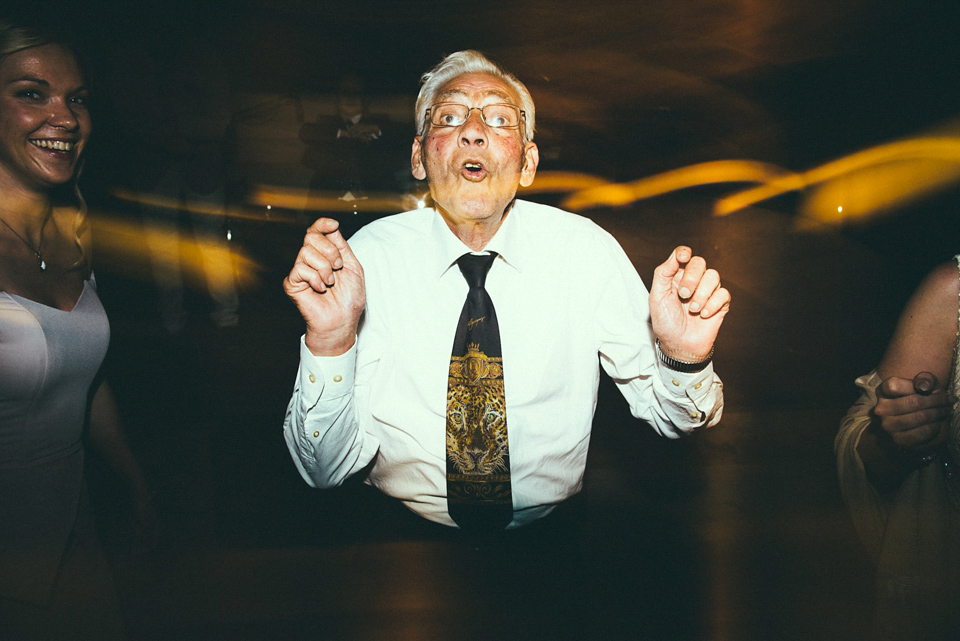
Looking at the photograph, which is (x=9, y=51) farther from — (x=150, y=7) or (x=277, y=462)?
(x=277, y=462)

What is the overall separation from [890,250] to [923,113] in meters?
0.37

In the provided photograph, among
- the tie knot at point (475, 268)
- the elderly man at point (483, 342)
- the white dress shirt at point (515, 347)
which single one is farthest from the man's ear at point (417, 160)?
the tie knot at point (475, 268)

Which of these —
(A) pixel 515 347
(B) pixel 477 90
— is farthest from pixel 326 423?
(B) pixel 477 90

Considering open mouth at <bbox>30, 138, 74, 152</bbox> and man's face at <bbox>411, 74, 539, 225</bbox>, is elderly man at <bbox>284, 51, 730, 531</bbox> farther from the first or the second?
open mouth at <bbox>30, 138, 74, 152</bbox>

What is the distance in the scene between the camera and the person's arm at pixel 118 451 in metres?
1.05

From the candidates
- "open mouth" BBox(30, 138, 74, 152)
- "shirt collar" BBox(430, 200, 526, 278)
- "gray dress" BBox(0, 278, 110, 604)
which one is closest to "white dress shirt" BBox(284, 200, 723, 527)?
"shirt collar" BBox(430, 200, 526, 278)

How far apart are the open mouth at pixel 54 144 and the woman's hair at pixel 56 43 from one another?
0.05 m

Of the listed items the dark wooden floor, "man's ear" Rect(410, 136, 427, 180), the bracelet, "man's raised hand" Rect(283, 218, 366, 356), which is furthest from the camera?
the dark wooden floor

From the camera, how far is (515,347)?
3.64 ft

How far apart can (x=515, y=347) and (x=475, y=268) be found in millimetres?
214

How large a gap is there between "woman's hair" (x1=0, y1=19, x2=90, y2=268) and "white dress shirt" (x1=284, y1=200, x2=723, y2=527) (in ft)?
1.89

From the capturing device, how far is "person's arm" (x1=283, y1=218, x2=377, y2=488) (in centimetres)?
82

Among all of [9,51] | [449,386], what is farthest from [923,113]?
[9,51]

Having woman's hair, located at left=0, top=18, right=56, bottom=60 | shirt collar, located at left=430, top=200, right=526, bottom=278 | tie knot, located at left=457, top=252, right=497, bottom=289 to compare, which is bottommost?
tie knot, located at left=457, top=252, right=497, bottom=289
